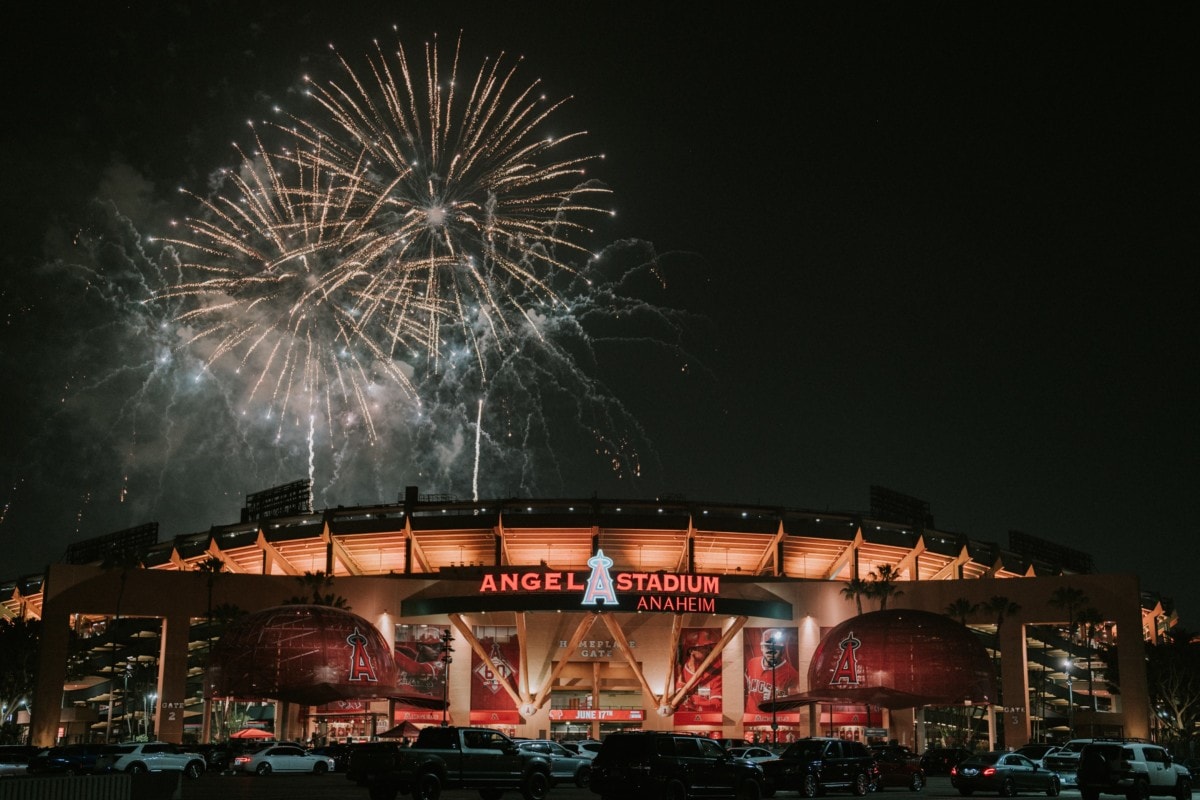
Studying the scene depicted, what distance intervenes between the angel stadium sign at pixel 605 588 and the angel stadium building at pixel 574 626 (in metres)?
0.15

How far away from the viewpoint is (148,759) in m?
47.7

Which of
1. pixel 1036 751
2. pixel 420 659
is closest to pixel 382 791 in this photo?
pixel 1036 751

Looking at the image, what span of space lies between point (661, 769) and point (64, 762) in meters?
28.5

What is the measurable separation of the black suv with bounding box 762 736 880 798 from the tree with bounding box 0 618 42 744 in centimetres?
6987

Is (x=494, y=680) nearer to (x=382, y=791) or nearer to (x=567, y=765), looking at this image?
(x=567, y=765)

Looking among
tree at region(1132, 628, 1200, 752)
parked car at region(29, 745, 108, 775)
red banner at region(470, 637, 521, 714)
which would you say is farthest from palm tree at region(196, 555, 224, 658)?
tree at region(1132, 628, 1200, 752)

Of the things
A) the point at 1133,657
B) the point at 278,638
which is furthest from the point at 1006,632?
the point at 278,638

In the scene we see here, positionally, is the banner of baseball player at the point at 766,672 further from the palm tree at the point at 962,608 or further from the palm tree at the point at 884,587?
the palm tree at the point at 962,608

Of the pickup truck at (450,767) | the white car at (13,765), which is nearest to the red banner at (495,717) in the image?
the white car at (13,765)

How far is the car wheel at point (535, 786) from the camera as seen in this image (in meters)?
33.7

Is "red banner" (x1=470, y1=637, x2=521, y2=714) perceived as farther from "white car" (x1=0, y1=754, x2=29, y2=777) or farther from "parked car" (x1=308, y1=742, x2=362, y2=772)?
"white car" (x1=0, y1=754, x2=29, y2=777)

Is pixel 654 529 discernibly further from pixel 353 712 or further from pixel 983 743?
pixel 983 743

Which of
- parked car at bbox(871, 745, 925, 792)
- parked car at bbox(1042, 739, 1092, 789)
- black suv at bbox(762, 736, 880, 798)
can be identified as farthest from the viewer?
parked car at bbox(1042, 739, 1092, 789)

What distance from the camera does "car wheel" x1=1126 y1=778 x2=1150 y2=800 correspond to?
111 ft
